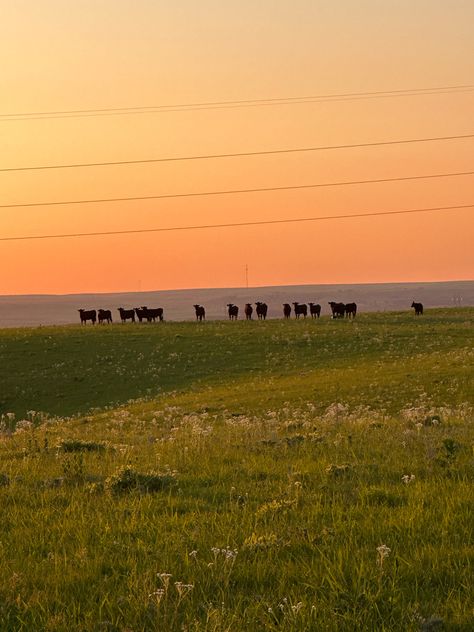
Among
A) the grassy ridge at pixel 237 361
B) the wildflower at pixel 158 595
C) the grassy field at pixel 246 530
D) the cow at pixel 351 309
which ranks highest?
the cow at pixel 351 309

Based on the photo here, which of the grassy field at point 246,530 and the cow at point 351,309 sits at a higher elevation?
the cow at point 351,309

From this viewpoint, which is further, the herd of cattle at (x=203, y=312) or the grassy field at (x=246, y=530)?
the herd of cattle at (x=203, y=312)

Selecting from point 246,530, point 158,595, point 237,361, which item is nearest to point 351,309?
point 237,361

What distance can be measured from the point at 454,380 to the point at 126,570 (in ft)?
95.2

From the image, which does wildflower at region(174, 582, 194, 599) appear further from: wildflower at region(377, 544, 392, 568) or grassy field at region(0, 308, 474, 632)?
wildflower at region(377, 544, 392, 568)

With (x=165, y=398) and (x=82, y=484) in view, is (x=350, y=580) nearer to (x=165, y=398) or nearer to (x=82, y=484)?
(x=82, y=484)

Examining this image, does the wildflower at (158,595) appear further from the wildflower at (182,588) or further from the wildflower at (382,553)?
the wildflower at (382,553)

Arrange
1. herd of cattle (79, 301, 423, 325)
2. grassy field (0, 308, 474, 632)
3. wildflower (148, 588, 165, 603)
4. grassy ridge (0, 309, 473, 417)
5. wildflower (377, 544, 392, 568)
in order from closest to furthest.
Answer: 1. wildflower (148, 588, 165, 603)
2. grassy field (0, 308, 474, 632)
3. wildflower (377, 544, 392, 568)
4. grassy ridge (0, 309, 473, 417)
5. herd of cattle (79, 301, 423, 325)

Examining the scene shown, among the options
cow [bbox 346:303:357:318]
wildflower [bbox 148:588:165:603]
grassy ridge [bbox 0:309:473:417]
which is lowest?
grassy ridge [bbox 0:309:473:417]

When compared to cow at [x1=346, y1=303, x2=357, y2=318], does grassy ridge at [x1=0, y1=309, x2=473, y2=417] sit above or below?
below

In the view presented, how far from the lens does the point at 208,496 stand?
9.36 m

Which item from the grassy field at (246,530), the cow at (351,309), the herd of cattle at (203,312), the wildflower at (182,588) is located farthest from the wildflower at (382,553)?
the cow at (351,309)

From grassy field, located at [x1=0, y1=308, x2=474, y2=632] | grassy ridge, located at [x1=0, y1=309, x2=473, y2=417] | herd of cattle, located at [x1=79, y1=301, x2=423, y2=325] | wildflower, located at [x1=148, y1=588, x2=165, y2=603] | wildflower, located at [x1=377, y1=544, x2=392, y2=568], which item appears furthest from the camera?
herd of cattle, located at [x1=79, y1=301, x2=423, y2=325]

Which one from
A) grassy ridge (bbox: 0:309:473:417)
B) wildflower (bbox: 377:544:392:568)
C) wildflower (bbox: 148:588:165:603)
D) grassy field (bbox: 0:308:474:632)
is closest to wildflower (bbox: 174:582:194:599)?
grassy field (bbox: 0:308:474:632)
